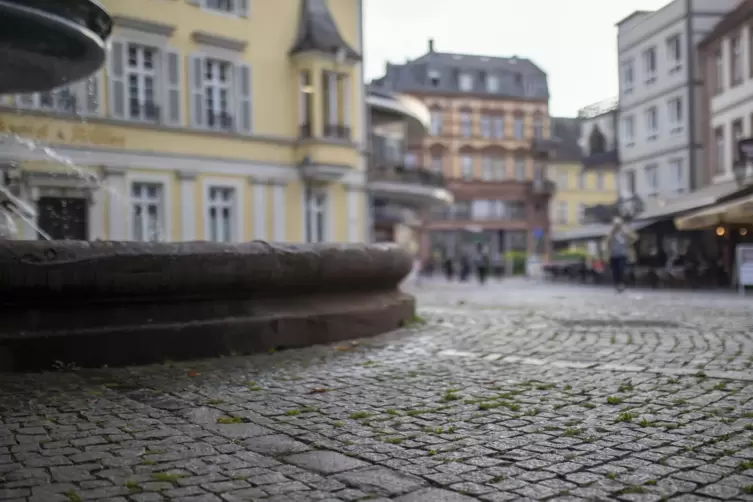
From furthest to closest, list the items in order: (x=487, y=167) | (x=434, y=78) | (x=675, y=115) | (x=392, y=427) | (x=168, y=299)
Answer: (x=434, y=78), (x=487, y=167), (x=675, y=115), (x=168, y=299), (x=392, y=427)

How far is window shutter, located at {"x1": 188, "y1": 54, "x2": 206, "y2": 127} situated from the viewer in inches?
971

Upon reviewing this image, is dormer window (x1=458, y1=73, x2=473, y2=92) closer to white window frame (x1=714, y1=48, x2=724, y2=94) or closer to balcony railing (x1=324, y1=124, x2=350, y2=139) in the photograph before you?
white window frame (x1=714, y1=48, x2=724, y2=94)

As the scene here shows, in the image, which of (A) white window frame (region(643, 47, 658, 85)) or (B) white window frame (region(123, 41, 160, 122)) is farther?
(A) white window frame (region(643, 47, 658, 85))

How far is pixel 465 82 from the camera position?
67.4 metres

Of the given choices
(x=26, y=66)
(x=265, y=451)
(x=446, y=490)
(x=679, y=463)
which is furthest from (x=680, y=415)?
(x=26, y=66)

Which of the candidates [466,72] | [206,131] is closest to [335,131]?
[206,131]

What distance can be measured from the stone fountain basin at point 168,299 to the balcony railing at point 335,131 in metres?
20.2

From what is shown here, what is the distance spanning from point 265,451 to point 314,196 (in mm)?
24751

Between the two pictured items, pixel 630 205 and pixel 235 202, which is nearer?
pixel 235 202

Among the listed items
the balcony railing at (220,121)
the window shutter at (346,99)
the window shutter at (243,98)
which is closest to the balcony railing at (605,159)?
the window shutter at (346,99)

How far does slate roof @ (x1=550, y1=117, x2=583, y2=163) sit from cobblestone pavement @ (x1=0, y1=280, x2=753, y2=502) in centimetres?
6383

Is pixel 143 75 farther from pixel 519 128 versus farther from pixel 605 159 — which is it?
pixel 519 128

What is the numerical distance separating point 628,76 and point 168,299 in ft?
117

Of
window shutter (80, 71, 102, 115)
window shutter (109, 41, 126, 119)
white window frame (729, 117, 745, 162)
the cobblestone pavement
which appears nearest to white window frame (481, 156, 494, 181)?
white window frame (729, 117, 745, 162)
